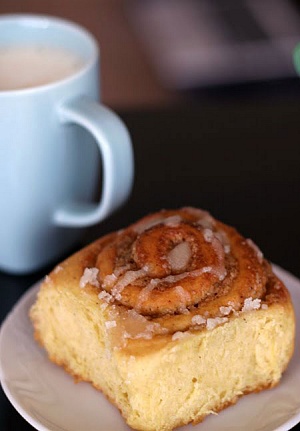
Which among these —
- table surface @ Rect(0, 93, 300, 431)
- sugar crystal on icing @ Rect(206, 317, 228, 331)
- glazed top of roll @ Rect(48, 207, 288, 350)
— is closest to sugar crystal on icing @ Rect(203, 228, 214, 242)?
glazed top of roll @ Rect(48, 207, 288, 350)

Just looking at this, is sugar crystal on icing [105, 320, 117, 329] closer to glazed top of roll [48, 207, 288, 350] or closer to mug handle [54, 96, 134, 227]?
glazed top of roll [48, 207, 288, 350]

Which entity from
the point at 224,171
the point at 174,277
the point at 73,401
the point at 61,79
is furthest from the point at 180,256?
the point at 224,171

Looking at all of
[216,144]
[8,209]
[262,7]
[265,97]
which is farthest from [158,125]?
[262,7]

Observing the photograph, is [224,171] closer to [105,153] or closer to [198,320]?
[105,153]

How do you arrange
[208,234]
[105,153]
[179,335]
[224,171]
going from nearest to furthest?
[179,335]
[208,234]
[105,153]
[224,171]

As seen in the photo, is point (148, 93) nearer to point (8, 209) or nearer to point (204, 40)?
point (204, 40)

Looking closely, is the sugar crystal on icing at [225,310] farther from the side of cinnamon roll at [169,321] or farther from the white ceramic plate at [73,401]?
the white ceramic plate at [73,401]
